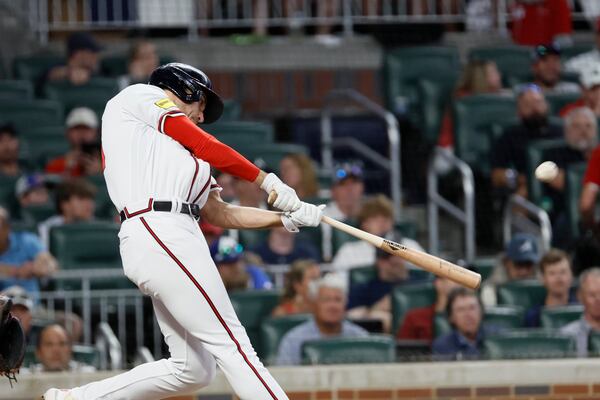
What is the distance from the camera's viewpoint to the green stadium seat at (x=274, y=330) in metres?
8.25

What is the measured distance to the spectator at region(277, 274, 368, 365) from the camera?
816 cm

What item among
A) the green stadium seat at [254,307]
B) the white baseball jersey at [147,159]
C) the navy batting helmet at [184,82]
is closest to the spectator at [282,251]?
the green stadium seat at [254,307]

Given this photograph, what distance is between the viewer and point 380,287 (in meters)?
9.14

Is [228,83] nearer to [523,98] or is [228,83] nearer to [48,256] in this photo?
[523,98]

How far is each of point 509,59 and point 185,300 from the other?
7.56 meters

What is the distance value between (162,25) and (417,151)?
9.74ft

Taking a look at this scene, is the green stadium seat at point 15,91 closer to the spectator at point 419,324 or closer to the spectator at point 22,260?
the spectator at point 22,260

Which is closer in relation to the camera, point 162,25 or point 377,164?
point 377,164

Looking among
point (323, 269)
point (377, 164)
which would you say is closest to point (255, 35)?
point (377, 164)

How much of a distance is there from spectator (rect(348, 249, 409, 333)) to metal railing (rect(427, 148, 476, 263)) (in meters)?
1.03

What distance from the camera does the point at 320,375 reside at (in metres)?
6.67

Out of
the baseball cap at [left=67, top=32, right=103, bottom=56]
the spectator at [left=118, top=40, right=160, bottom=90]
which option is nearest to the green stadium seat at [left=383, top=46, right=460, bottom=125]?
the spectator at [left=118, top=40, right=160, bottom=90]

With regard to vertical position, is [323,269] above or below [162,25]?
below

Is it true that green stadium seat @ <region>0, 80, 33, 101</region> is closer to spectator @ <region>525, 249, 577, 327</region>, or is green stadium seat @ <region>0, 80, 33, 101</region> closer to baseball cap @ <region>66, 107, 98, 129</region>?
Answer: baseball cap @ <region>66, 107, 98, 129</region>
